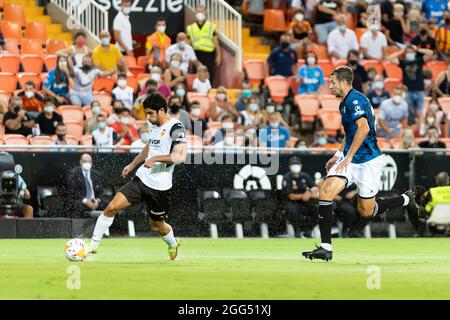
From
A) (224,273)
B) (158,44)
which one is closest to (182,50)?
(158,44)

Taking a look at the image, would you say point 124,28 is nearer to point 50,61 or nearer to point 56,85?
point 50,61

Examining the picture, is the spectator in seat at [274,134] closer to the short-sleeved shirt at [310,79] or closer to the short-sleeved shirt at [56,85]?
the short-sleeved shirt at [310,79]

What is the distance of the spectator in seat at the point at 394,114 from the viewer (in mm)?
28078

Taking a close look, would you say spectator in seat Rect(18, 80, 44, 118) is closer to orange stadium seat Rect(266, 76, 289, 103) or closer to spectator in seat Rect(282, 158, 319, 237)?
spectator in seat Rect(282, 158, 319, 237)

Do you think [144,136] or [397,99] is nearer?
[144,136]

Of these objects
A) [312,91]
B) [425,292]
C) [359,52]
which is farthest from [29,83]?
[425,292]

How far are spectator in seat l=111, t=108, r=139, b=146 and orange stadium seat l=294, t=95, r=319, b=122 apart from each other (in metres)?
4.74

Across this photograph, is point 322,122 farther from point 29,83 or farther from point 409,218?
point 29,83

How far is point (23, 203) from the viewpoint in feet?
73.4

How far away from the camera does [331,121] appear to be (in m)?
27.9

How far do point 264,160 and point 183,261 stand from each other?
7939mm

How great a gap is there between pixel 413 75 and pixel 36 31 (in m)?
9.07

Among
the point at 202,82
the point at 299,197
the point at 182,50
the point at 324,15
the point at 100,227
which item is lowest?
the point at 299,197

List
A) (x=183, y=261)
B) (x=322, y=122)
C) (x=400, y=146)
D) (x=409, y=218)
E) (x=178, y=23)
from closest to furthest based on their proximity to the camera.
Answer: (x=183, y=261) → (x=409, y=218) → (x=400, y=146) → (x=322, y=122) → (x=178, y=23)
